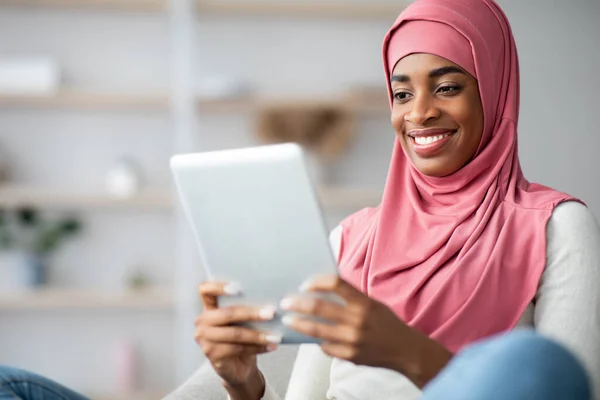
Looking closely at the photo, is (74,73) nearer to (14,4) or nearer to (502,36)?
(14,4)

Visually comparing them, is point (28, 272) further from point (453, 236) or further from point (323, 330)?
point (323, 330)

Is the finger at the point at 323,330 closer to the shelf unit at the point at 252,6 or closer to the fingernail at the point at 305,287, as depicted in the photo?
the fingernail at the point at 305,287

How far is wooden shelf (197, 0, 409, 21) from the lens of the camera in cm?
373

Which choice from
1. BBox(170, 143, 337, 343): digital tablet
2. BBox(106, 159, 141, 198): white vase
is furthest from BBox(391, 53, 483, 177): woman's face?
BBox(106, 159, 141, 198): white vase

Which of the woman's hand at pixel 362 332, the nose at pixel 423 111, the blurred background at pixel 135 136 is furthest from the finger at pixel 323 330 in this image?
the blurred background at pixel 135 136

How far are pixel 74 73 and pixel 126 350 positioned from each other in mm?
1289

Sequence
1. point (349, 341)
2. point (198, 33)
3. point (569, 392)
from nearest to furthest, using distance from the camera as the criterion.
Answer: point (569, 392)
point (349, 341)
point (198, 33)

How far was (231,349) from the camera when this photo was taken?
1154 millimetres

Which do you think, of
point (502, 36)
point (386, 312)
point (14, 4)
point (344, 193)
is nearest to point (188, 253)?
point (344, 193)

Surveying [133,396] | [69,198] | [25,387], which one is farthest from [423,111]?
[133,396]

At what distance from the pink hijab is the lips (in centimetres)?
6

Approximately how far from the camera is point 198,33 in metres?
3.91

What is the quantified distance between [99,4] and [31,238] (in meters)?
1.11

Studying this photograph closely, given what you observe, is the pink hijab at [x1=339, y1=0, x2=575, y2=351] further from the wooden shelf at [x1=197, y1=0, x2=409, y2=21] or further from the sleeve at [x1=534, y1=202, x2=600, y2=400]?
the wooden shelf at [x1=197, y1=0, x2=409, y2=21]
